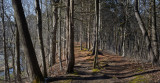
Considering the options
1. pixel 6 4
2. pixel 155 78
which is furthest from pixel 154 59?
pixel 6 4

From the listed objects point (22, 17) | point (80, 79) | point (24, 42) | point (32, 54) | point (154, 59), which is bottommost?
point (80, 79)

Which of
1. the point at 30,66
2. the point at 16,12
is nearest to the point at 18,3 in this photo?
the point at 16,12

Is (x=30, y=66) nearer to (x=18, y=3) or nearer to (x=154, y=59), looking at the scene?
(x=18, y=3)

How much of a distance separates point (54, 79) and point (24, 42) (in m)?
2.83

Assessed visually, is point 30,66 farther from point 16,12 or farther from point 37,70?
point 16,12

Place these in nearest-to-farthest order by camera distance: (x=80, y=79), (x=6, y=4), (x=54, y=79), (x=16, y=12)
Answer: (x=16, y=12)
(x=54, y=79)
(x=80, y=79)
(x=6, y=4)

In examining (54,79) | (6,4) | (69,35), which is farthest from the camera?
(6,4)

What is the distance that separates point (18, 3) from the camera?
6.29m

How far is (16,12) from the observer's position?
6285 millimetres

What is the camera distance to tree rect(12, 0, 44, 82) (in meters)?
6.30

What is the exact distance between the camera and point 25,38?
6.44 meters

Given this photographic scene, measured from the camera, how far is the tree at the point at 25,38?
20.7ft

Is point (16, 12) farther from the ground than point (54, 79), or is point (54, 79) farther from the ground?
point (16, 12)

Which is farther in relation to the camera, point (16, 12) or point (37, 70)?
point (37, 70)
